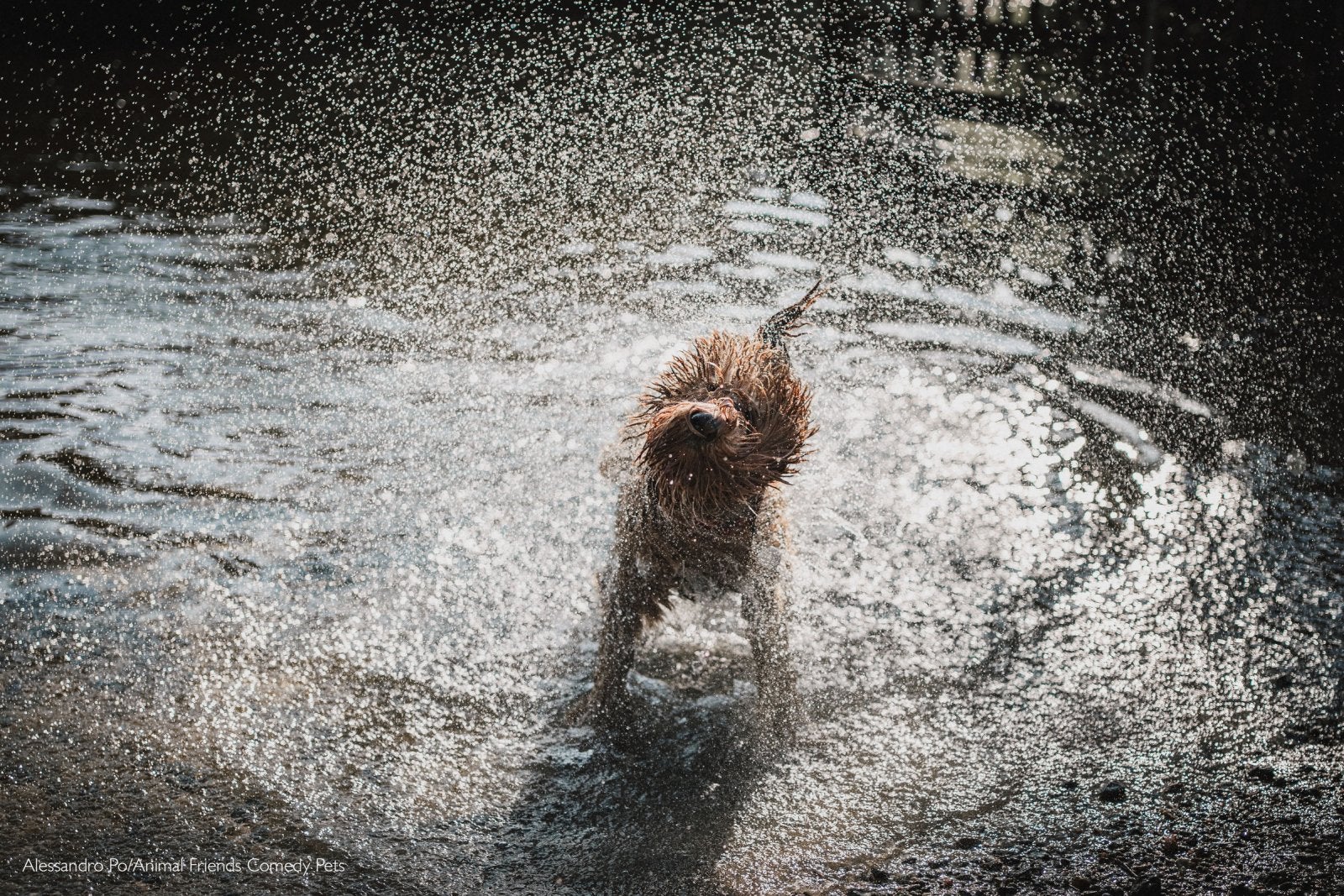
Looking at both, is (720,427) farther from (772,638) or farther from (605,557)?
(605,557)

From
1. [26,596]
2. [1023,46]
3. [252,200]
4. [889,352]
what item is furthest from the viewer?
[1023,46]

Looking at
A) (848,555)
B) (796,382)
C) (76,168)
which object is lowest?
(848,555)

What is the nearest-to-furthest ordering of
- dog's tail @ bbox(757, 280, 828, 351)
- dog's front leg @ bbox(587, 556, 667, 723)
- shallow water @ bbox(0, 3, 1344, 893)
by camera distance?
1. shallow water @ bbox(0, 3, 1344, 893)
2. dog's front leg @ bbox(587, 556, 667, 723)
3. dog's tail @ bbox(757, 280, 828, 351)

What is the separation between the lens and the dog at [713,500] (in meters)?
3.45

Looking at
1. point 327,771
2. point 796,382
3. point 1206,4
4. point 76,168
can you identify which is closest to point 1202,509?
point 796,382

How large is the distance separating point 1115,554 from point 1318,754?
1.23 metres

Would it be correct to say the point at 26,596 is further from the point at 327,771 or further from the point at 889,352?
the point at 889,352

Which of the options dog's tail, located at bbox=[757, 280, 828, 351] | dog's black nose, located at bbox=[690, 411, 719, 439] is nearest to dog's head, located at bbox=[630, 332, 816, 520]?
dog's black nose, located at bbox=[690, 411, 719, 439]

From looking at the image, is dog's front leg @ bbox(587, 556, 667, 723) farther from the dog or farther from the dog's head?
the dog's head

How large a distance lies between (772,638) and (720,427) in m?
1.52

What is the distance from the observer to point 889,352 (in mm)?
6160

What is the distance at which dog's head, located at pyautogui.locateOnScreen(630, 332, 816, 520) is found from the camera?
336 cm

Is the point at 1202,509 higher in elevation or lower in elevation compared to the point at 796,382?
lower

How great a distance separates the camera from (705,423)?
10.7 ft
